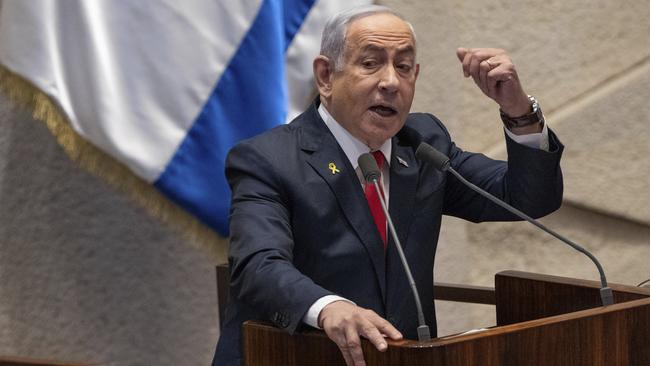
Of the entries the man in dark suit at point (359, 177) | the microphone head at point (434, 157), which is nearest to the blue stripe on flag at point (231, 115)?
the man in dark suit at point (359, 177)

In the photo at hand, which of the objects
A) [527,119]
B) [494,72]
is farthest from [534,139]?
[494,72]

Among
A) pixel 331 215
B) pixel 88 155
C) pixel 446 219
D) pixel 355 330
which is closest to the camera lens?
pixel 355 330

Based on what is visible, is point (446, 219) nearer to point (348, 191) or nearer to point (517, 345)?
point (348, 191)

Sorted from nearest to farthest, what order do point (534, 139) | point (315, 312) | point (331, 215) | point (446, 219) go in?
point (315, 312), point (331, 215), point (534, 139), point (446, 219)

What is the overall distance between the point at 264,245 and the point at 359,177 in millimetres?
303

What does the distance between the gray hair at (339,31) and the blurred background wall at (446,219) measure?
79cm

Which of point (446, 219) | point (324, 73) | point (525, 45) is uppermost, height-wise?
point (525, 45)

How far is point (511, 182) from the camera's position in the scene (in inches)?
84.1

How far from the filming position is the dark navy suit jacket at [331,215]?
188 centimetres

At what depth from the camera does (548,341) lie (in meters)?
1.58

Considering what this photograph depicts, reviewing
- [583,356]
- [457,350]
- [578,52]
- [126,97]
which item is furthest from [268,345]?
[578,52]

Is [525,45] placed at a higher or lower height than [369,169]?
higher

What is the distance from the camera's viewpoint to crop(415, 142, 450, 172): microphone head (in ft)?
5.90

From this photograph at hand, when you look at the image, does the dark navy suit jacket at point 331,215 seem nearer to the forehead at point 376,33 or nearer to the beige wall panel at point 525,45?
the forehead at point 376,33
